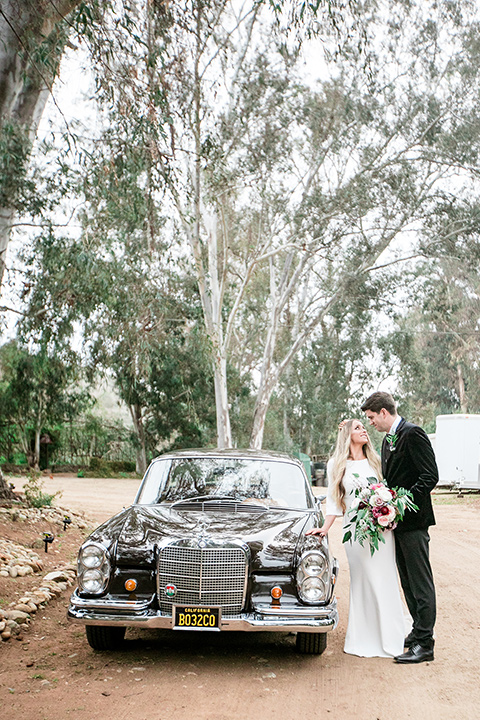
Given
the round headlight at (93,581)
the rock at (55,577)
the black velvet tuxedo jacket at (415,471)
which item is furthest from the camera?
the rock at (55,577)

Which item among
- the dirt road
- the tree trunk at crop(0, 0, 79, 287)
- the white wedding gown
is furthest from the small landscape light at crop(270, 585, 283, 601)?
the tree trunk at crop(0, 0, 79, 287)

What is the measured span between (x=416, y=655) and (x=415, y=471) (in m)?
1.37

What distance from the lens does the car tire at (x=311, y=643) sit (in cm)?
557

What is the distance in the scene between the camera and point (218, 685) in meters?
4.95

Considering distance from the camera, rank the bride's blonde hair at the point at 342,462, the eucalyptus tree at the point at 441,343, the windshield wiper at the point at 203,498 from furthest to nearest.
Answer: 1. the eucalyptus tree at the point at 441,343
2. the windshield wiper at the point at 203,498
3. the bride's blonde hair at the point at 342,462

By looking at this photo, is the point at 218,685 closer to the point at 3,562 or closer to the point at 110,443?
the point at 3,562

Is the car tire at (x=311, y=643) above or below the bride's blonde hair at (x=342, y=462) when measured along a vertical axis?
below

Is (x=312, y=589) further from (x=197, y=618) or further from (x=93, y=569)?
(x=93, y=569)

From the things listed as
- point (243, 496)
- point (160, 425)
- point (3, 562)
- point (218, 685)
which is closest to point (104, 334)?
point (3, 562)

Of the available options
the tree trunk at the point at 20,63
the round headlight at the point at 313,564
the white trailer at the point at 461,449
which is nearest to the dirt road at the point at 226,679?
the round headlight at the point at 313,564

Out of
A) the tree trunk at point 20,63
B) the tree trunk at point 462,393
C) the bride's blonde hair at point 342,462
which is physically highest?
the tree trunk at point 462,393

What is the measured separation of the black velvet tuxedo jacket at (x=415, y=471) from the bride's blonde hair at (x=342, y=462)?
0.27 metres

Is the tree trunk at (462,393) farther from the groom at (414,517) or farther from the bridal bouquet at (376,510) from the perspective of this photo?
the bridal bouquet at (376,510)

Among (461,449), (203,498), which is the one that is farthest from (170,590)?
(461,449)
